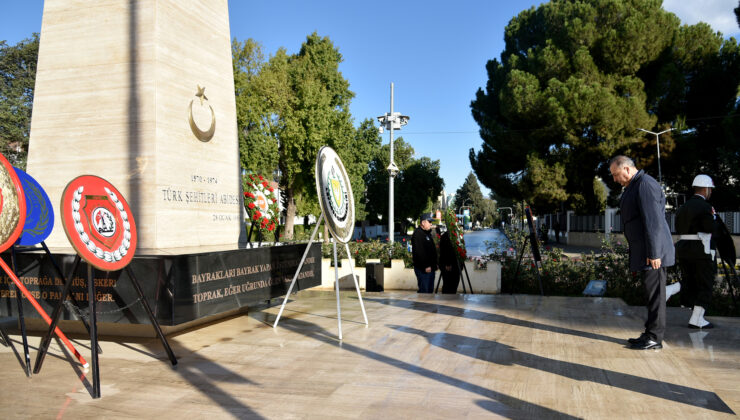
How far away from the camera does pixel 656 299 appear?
198 inches

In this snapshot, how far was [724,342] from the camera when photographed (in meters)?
5.39

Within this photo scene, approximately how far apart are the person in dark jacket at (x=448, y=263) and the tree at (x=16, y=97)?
40.5 metres

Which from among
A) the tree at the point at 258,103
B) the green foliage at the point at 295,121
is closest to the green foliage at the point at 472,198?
the green foliage at the point at 295,121

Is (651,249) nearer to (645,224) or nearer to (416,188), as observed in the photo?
(645,224)

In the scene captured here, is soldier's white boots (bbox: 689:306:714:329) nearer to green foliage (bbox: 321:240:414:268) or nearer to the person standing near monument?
the person standing near monument

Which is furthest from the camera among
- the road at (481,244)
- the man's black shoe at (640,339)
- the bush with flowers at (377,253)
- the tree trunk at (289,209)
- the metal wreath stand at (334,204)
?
the tree trunk at (289,209)

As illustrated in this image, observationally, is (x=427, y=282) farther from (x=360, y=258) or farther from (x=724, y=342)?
(x=724, y=342)

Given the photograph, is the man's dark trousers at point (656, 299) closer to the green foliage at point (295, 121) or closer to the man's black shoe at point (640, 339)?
the man's black shoe at point (640, 339)

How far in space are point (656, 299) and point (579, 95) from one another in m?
26.8

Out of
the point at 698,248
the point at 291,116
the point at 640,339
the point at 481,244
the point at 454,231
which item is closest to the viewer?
the point at 640,339

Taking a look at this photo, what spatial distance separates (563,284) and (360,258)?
5.03 m

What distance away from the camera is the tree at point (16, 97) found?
132 ft

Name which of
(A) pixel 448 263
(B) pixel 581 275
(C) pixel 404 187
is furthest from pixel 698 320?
(C) pixel 404 187

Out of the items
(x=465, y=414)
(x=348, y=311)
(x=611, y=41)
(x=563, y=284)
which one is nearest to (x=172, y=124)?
(x=348, y=311)
